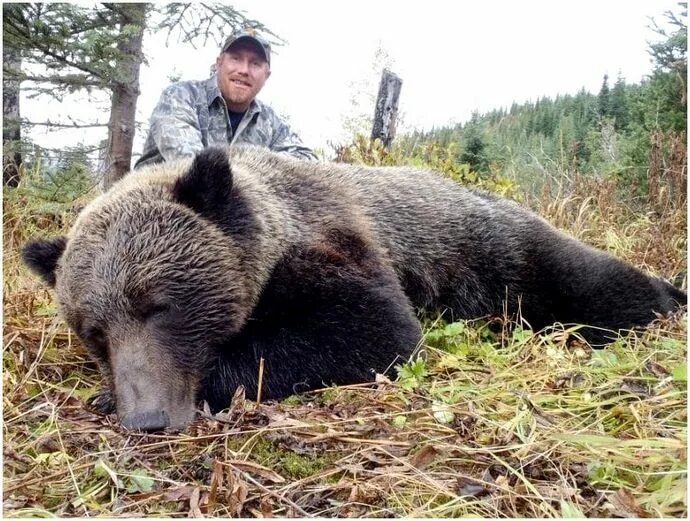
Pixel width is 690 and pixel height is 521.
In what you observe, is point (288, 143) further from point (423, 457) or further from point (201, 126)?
point (423, 457)

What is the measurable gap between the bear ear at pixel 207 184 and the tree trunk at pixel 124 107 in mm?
5407

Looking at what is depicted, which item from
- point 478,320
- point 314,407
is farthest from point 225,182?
point 478,320

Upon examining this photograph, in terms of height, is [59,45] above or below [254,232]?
above

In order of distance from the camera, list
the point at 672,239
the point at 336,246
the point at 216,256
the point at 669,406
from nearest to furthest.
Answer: the point at 669,406 < the point at 216,256 < the point at 336,246 < the point at 672,239

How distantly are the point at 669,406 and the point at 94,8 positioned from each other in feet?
25.9

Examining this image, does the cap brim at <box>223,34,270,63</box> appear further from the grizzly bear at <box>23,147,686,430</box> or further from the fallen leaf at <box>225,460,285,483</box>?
the fallen leaf at <box>225,460,285,483</box>

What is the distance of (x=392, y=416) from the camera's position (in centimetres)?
299

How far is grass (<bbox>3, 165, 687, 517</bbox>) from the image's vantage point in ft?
7.41

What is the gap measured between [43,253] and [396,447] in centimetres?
251

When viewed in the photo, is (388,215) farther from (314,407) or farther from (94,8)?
(94,8)

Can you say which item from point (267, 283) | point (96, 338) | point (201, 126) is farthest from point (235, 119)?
point (96, 338)

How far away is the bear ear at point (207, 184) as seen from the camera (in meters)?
3.58

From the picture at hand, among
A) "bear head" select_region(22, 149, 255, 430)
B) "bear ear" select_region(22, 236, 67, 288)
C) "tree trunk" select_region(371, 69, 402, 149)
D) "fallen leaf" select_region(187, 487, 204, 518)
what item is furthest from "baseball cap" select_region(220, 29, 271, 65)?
"fallen leaf" select_region(187, 487, 204, 518)

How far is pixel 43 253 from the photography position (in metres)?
3.86
